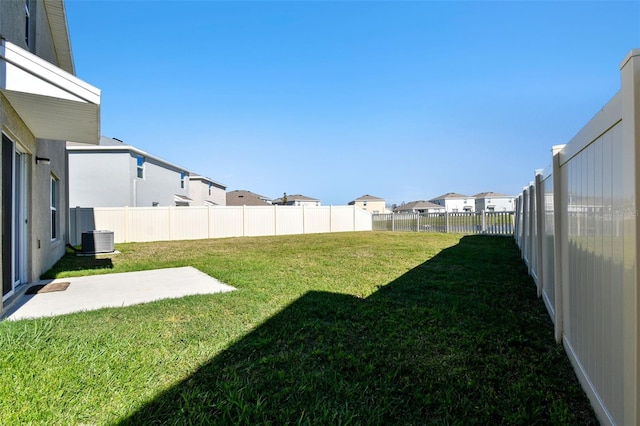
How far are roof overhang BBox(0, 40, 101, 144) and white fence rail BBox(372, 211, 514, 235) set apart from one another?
15522 mm

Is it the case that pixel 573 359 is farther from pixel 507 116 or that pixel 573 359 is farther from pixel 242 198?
pixel 242 198

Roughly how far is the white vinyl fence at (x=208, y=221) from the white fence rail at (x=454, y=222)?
3024 mm

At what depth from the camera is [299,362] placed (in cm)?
277

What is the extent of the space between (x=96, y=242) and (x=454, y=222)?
16619 millimetres

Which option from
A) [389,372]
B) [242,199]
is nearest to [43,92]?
[389,372]

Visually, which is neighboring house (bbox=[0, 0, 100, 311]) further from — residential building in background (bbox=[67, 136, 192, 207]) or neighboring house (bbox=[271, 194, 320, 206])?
neighboring house (bbox=[271, 194, 320, 206])

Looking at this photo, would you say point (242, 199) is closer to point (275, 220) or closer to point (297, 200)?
point (297, 200)

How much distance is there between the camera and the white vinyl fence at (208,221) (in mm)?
15594

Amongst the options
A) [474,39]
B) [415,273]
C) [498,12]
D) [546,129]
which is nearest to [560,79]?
[474,39]

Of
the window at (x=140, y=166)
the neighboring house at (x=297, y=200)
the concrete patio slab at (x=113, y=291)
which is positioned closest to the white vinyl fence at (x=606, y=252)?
the concrete patio slab at (x=113, y=291)

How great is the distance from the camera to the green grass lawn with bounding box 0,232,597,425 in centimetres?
209

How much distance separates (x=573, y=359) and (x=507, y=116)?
22.2 m

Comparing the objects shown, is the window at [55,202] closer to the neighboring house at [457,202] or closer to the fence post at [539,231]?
the fence post at [539,231]

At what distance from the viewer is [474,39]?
1300cm
